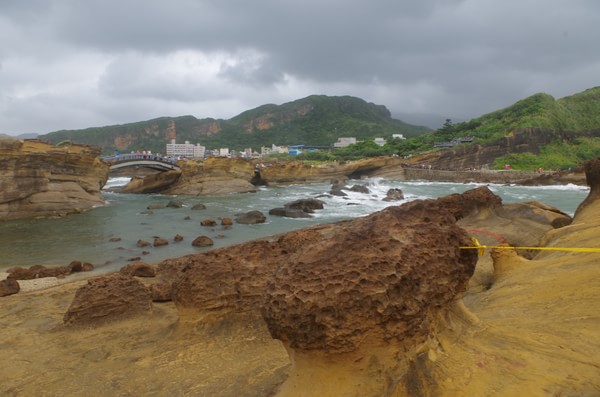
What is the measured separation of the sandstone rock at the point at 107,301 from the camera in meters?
5.62

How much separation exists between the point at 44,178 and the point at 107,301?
712 inches

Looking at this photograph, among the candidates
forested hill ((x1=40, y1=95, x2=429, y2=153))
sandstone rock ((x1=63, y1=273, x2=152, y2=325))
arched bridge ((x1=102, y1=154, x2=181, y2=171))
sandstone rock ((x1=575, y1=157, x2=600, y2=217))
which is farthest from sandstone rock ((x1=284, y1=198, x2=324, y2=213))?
forested hill ((x1=40, y1=95, x2=429, y2=153))

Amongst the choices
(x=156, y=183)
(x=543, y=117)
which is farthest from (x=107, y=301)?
(x=543, y=117)

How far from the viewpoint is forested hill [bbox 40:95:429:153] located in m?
117

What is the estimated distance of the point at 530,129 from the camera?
163 ft

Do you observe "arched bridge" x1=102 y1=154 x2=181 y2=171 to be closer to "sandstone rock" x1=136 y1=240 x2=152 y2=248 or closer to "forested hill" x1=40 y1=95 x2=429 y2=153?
"sandstone rock" x1=136 y1=240 x2=152 y2=248

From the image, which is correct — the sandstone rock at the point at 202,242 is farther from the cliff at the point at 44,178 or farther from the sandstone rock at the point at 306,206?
the cliff at the point at 44,178

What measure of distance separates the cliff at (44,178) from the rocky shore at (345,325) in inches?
629

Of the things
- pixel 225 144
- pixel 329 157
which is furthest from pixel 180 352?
pixel 225 144

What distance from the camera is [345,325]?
2.54 metres

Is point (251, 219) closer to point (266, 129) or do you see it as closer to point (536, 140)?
point (536, 140)

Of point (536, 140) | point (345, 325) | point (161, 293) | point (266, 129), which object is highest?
point (266, 129)

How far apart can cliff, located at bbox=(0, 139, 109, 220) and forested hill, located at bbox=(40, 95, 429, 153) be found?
299 feet

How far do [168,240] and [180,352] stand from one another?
11338 millimetres
